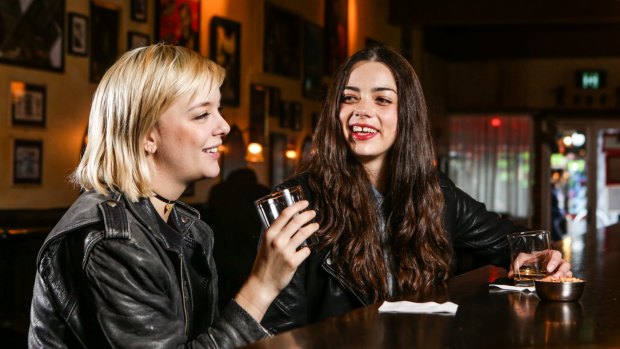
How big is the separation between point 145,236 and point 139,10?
16.9 feet

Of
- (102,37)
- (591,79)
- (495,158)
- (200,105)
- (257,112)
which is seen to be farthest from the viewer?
(495,158)

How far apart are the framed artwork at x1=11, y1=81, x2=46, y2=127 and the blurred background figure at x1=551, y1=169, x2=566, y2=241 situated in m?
10.5

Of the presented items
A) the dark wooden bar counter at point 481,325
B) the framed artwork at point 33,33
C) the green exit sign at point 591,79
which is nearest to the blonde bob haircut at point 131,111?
the dark wooden bar counter at point 481,325

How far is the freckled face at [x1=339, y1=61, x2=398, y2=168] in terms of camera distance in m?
2.51

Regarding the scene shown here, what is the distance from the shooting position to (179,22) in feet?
22.9

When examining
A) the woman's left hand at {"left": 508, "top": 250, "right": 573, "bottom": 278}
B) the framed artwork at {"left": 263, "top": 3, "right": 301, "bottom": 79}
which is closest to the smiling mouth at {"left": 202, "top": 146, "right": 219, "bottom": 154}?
the woman's left hand at {"left": 508, "top": 250, "right": 573, "bottom": 278}

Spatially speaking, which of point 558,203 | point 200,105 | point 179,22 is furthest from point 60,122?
point 558,203

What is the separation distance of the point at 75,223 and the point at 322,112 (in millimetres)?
1144

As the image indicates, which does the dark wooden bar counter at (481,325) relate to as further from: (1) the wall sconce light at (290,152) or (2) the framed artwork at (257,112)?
(1) the wall sconce light at (290,152)

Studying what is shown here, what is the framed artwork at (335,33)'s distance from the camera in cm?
1006

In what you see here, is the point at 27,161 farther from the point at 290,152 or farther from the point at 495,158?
the point at 495,158

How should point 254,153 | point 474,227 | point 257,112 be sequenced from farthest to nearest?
point 257,112
point 254,153
point 474,227

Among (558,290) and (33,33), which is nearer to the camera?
(558,290)

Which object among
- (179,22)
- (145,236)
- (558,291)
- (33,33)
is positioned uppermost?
(179,22)
